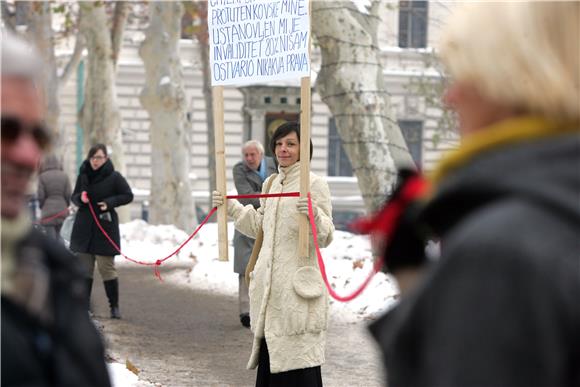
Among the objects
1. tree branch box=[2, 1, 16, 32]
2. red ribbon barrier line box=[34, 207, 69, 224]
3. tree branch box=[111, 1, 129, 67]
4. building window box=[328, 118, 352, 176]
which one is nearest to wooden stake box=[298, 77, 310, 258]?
red ribbon barrier line box=[34, 207, 69, 224]

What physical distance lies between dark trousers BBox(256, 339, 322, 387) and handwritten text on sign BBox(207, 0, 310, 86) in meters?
1.91

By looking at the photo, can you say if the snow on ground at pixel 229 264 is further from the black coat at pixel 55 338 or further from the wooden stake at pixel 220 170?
the black coat at pixel 55 338

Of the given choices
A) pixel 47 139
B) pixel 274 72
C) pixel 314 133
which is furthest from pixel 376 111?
pixel 314 133

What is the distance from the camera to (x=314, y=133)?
4462 centimetres

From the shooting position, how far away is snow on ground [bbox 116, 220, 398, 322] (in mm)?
13445

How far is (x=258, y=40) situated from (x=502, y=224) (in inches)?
271

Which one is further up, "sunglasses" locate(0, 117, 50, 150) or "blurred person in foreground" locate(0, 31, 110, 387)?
"sunglasses" locate(0, 117, 50, 150)

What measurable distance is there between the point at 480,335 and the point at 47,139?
2.77ft

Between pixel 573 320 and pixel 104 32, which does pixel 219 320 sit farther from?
pixel 104 32

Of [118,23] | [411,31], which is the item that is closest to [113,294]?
[118,23]

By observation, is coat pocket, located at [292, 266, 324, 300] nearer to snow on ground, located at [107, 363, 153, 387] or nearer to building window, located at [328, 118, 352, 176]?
snow on ground, located at [107, 363, 153, 387]

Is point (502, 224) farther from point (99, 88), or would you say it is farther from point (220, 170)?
point (99, 88)

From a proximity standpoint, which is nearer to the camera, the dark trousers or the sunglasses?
the sunglasses

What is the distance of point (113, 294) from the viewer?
13000 mm
